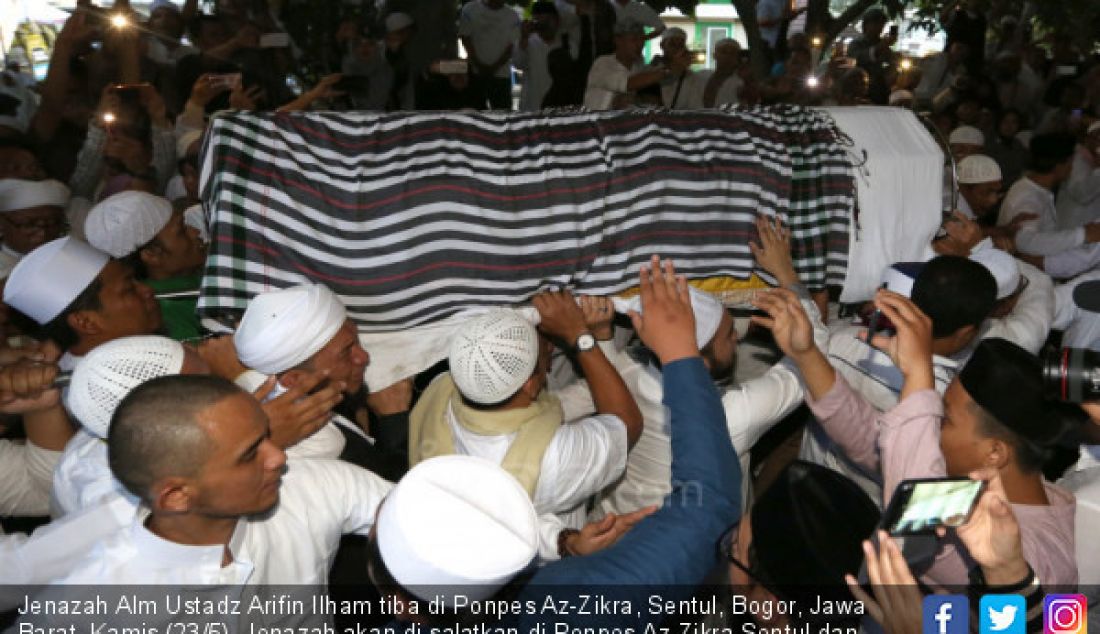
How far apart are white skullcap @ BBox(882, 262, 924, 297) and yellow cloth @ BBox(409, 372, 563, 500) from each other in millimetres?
1257

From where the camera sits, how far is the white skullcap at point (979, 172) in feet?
14.3

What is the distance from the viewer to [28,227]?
144 inches

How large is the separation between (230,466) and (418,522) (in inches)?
19.2

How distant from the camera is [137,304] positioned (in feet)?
9.14

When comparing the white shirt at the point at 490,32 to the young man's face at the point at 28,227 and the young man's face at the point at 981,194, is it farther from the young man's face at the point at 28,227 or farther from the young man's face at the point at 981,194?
the young man's face at the point at 28,227

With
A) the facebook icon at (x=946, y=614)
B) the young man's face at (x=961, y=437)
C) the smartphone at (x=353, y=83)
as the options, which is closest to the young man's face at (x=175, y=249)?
the young man's face at (x=961, y=437)

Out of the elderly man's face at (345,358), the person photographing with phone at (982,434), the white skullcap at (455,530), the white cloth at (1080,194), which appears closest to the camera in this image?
the white skullcap at (455,530)

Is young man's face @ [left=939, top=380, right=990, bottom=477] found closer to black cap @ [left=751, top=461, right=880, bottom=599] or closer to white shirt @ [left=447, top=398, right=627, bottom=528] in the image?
black cap @ [left=751, top=461, right=880, bottom=599]

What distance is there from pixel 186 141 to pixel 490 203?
89.0 inches

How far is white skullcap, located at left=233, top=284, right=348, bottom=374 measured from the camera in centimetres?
238

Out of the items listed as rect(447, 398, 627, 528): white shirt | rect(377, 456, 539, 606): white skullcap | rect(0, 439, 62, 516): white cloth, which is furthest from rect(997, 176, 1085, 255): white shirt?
rect(0, 439, 62, 516): white cloth

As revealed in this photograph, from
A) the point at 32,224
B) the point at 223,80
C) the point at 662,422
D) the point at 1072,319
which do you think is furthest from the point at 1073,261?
the point at 32,224

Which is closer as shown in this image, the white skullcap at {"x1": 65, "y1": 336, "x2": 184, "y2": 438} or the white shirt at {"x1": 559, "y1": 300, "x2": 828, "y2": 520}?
the white skullcap at {"x1": 65, "y1": 336, "x2": 184, "y2": 438}

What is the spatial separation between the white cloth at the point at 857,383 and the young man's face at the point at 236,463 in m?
1.66
